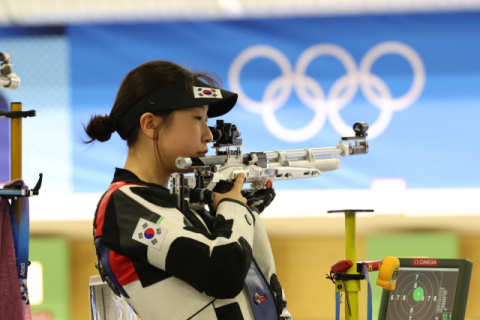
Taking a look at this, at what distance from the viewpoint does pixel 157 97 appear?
42.0 inches

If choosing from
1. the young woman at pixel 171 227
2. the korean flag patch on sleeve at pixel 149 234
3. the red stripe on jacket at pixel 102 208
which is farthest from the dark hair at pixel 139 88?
the korean flag patch on sleeve at pixel 149 234

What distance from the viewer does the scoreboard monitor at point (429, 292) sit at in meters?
1.49

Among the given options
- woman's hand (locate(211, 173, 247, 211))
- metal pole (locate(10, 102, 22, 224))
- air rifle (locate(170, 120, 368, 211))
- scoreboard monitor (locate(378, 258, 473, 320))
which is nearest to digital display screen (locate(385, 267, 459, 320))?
scoreboard monitor (locate(378, 258, 473, 320))

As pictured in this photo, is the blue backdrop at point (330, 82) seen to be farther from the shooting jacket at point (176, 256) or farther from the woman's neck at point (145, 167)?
the shooting jacket at point (176, 256)

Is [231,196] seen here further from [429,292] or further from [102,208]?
[429,292]

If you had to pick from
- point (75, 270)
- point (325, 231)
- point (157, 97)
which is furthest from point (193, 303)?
point (75, 270)

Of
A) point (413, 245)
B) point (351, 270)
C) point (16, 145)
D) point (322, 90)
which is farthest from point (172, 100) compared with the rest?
point (413, 245)

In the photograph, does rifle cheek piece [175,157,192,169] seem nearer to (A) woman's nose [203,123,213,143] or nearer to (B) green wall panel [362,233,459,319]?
(A) woman's nose [203,123,213,143]

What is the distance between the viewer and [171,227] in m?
0.93

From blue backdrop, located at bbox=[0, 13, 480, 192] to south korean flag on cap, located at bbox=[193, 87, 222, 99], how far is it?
1860 millimetres

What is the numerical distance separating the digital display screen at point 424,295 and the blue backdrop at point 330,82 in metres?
1.40

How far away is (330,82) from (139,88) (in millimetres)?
2078

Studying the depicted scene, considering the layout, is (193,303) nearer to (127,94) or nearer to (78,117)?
(127,94)

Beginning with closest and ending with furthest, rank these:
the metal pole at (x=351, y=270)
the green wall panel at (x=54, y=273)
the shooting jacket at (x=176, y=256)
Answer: the shooting jacket at (x=176, y=256) → the metal pole at (x=351, y=270) → the green wall panel at (x=54, y=273)
